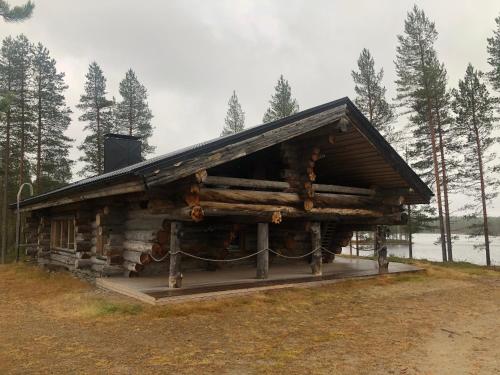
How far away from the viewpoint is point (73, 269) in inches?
514

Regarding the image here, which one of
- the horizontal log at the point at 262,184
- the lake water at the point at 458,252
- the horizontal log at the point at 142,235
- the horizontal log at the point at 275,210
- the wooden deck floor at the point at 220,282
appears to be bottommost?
the lake water at the point at 458,252

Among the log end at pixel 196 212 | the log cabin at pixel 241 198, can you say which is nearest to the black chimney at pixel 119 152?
the log cabin at pixel 241 198

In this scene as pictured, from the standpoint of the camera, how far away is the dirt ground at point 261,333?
4.63 meters

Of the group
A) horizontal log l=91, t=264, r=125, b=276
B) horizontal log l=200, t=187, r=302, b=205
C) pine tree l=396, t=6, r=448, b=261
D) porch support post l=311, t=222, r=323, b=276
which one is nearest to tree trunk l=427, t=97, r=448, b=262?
pine tree l=396, t=6, r=448, b=261

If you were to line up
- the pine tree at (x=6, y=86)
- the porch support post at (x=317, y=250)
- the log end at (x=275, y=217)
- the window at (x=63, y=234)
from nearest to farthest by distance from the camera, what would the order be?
the log end at (x=275, y=217), the porch support post at (x=317, y=250), the window at (x=63, y=234), the pine tree at (x=6, y=86)

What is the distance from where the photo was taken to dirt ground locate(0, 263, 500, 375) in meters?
4.63

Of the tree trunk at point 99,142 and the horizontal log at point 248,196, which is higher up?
the tree trunk at point 99,142

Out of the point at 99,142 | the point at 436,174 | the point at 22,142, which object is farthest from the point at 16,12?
the point at 436,174

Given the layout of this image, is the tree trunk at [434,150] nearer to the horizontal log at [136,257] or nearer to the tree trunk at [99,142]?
the horizontal log at [136,257]

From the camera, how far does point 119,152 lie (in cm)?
1906

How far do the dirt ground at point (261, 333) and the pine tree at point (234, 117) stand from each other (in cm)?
2834

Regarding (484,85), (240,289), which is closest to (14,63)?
(240,289)

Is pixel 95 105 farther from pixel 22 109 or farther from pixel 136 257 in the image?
pixel 136 257

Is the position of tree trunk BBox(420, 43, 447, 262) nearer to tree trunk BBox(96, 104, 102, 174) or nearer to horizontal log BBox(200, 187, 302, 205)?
horizontal log BBox(200, 187, 302, 205)
